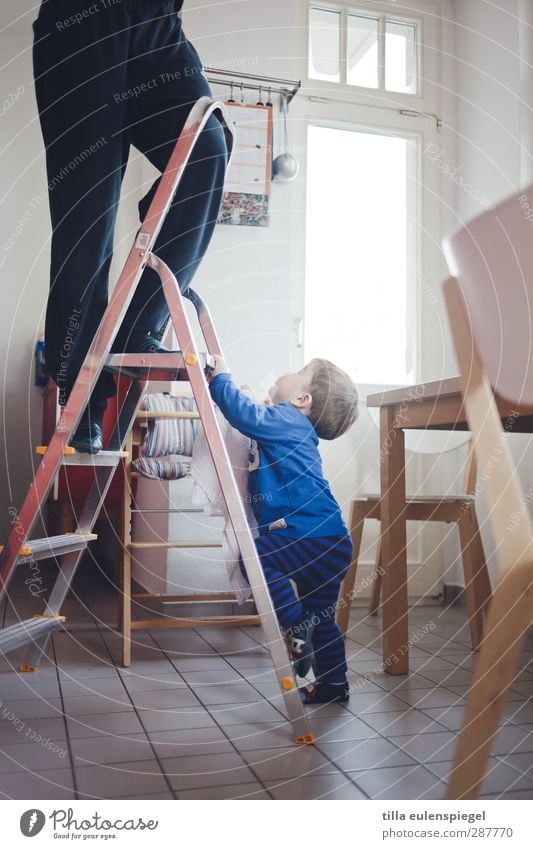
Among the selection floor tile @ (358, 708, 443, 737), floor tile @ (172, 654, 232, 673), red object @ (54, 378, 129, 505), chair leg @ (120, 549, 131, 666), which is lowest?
floor tile @ (172, 654, 232, 673)

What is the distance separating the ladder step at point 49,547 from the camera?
123 cm

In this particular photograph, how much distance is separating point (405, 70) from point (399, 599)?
1.93 m

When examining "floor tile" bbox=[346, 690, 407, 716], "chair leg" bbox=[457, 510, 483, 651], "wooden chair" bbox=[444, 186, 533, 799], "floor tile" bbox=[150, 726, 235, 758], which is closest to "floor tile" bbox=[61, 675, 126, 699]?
"floor tile" bbox=[150, 726, 235, 758]

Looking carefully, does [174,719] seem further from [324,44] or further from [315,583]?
[324,44]

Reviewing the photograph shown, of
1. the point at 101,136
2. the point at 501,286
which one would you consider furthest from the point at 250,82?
the point at 501,286

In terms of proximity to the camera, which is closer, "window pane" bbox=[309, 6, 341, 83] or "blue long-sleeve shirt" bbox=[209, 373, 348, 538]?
"blue long-sleeve shirt" bbox=[209, 373, 348, 538]

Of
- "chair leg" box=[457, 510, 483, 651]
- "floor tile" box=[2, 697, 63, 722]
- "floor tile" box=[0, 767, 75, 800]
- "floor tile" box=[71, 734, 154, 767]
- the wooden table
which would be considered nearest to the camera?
"floor tile" box=[0, 767, 75, 800]

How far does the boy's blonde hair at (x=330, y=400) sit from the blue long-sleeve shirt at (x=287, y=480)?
69 millimetres

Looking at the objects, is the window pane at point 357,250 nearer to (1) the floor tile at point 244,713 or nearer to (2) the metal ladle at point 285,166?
(2) the metal ladle at point 285,166

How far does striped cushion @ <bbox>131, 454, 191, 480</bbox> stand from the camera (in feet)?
5.64

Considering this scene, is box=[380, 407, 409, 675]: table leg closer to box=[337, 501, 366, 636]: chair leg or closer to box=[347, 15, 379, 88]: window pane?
box=[337, 501, 366, 636]: chair leg

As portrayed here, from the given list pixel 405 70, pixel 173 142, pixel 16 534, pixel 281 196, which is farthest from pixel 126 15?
pixel 405 70

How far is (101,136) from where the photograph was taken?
1230mm

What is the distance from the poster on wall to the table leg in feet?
3.08
